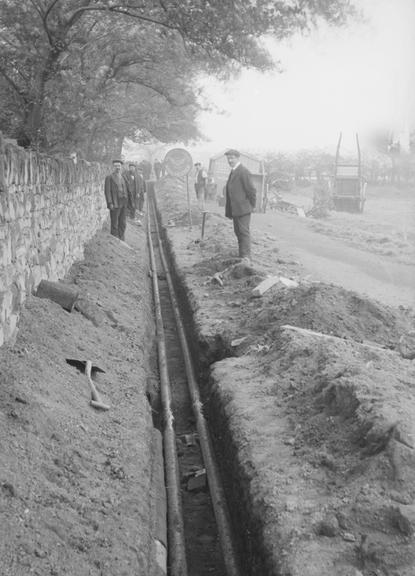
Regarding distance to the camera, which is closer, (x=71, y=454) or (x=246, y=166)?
(x=71, y=454)

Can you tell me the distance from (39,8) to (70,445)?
8.32 metres

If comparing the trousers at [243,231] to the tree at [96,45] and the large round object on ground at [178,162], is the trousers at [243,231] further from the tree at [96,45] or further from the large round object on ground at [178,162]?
the large round object on ground at [178,162]

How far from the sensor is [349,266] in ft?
42.5

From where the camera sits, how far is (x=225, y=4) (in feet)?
26.5

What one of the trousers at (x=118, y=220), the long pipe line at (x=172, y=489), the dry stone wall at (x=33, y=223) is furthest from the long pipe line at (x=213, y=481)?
the trousers at (x=118, y=220)

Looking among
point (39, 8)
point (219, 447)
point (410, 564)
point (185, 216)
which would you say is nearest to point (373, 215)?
point (185, 216)

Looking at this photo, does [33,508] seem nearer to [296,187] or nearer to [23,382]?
[23,382]

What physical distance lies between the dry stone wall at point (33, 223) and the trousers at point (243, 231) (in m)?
2.71

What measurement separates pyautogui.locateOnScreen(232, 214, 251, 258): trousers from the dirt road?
1464mm

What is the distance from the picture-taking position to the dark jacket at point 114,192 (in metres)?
12.2

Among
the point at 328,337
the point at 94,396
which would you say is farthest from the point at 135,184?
the point at 94,396

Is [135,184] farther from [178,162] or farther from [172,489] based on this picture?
[172,489]

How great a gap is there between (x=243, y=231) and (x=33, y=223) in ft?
16.6

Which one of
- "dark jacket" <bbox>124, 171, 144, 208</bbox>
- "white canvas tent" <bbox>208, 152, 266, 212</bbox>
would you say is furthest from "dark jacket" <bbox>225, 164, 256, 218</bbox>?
"white canvas tent" <bbox>208, 152, 266, 212</bbox>
